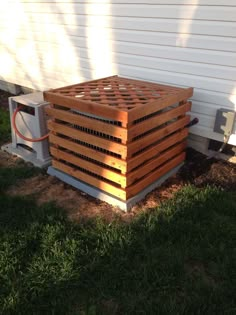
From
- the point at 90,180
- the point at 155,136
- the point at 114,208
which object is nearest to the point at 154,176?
the point at 155,136

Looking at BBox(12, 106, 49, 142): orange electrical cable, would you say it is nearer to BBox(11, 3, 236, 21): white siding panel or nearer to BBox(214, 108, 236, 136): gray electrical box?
BBox(11, 3, 236, 21): white siding panel

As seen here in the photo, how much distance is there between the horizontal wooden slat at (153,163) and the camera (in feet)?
10.7

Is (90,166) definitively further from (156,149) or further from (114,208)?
(156,149)

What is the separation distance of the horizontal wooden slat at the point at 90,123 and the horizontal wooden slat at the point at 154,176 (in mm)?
566

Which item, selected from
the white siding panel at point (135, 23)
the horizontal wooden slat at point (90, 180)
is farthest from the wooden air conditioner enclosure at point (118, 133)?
the white siding panel at point (135, 23)

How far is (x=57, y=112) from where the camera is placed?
351cm

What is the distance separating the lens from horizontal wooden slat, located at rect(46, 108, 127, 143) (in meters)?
3.03

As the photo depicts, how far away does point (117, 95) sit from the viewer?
3449 mm

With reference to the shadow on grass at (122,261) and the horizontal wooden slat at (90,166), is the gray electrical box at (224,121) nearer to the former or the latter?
the shadow on grass at (122,261)

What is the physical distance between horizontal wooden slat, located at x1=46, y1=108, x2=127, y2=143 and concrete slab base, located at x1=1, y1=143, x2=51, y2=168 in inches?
32.5

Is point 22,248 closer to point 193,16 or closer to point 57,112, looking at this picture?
point 57,112

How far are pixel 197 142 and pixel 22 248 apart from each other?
251cm

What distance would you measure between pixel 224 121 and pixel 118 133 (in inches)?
54.4

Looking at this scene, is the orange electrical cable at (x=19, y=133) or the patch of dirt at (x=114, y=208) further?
the orange electrical cable at (x=19, y=133)
